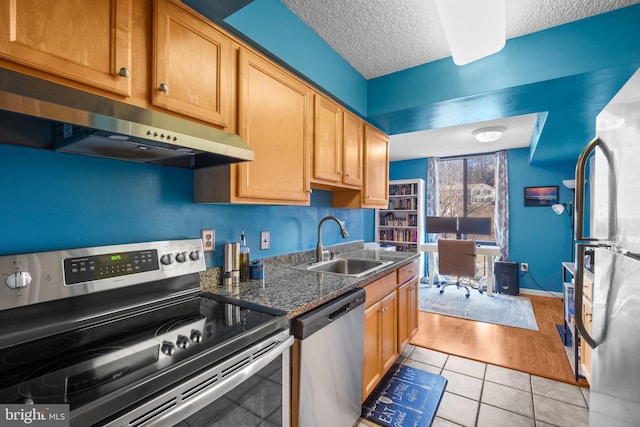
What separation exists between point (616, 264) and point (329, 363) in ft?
3.85

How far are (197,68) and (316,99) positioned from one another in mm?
884

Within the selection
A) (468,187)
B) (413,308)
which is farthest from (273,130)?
(468,187)

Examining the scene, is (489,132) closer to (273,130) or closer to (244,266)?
(273,130)

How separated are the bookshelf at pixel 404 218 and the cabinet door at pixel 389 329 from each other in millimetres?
3264

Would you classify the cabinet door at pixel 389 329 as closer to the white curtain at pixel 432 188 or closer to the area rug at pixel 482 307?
the area rug at pixel 482 307

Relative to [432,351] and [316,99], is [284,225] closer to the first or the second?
[316,99]

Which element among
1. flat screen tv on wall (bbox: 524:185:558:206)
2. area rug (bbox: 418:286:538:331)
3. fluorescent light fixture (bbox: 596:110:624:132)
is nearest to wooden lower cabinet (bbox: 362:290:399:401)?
fluorescent light fixture (bbox: 596:110:624:132)

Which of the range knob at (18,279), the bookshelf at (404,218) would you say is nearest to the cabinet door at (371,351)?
the range knob at (18,279)

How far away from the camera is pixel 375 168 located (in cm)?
272

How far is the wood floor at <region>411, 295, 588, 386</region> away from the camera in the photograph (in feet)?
7.89

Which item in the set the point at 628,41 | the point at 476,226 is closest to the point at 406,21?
the point at 628,41

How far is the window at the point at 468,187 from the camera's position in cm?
519

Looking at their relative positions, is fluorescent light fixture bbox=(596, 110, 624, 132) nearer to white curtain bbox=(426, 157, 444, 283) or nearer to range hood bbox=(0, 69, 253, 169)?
range hood bbox=(0, 69, 253, 169)

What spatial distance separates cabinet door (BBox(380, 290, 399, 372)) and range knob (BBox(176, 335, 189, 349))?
135 cm
